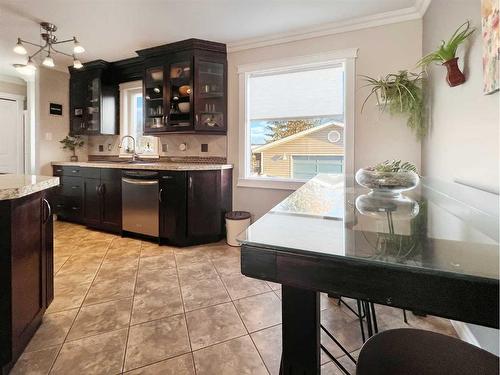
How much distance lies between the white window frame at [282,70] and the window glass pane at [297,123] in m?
0.06

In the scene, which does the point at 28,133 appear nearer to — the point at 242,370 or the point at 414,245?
the point at 242,370

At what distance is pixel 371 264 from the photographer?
48cm

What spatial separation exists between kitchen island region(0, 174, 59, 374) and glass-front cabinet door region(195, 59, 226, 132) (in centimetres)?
206

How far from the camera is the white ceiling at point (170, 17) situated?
2.56 meters

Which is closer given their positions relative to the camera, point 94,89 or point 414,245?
point 414,245

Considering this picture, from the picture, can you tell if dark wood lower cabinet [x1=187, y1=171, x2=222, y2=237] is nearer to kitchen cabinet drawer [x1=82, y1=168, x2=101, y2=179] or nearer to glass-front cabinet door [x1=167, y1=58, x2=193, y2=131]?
glass-front cabinet door [x1=167, y1=58, x2=193, y2=131]

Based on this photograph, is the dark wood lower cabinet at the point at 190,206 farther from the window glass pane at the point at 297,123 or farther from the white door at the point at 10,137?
the white door at the point at 10,137

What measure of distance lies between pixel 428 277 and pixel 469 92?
167 centimetres

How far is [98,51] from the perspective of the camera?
12.2 feet

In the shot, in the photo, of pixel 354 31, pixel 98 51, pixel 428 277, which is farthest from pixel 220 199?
pixel 428 277

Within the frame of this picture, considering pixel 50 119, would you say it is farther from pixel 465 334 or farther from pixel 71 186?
pixel 465 334

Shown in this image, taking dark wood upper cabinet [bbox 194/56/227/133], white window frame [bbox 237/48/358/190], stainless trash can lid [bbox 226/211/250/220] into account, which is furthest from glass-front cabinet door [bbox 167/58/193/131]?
stainless trash can lid [bbox 226/211/250/220]

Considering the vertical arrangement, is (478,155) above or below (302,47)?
below

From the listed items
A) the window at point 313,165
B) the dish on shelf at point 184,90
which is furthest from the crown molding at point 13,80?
the window at point 313,165
